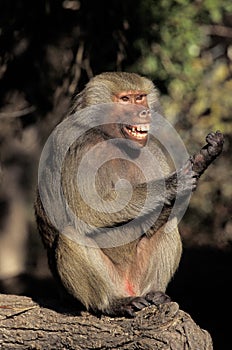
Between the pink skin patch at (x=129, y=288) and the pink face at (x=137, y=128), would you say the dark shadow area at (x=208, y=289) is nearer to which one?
the pink skin patch at (x=129, y=288)

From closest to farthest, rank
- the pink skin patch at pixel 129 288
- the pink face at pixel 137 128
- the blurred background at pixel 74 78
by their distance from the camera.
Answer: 1. the pink face at pixel 137 128
2. the pink skin patch at pixel 129 288
3. the blurred background at pixel 74 78

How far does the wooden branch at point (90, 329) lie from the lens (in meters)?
5.59

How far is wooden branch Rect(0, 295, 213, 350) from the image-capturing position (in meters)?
5.59

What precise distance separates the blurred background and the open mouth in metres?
2.47

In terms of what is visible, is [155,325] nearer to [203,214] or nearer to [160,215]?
[160,215]

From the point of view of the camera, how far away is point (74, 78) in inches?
372

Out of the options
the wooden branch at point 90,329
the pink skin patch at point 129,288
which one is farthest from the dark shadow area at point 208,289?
the wooden branch at point 90,329

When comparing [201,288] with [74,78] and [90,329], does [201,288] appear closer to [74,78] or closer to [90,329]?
[74,78]

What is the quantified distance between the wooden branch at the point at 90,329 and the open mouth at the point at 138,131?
1.17m

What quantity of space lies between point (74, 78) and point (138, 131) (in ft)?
10.9

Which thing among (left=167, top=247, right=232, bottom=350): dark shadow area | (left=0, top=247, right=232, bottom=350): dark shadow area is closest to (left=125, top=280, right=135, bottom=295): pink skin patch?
(left=0, top=247, right=232, bottom=350): dark shadow area

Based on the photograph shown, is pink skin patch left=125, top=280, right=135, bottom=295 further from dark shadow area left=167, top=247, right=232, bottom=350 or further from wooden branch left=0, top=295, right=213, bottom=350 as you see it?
dark shadow area left=167, top=247, right=232, bottom=350

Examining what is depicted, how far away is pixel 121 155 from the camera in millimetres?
6336

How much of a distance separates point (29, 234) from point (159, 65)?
2.66m
